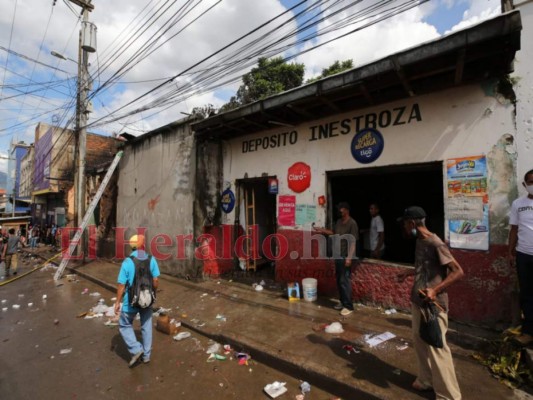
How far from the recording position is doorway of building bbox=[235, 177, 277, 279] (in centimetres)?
826

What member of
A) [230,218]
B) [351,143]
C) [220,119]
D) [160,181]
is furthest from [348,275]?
[160,181]

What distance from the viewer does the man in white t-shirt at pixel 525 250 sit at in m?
3.43

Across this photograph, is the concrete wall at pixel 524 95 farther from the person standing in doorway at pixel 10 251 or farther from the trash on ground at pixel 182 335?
the person standing in doorway at pixel 10 251

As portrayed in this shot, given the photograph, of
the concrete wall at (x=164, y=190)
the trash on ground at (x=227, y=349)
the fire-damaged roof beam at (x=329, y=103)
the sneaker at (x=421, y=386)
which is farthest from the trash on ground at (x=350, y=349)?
the concrete wall at (x=164, y=190)

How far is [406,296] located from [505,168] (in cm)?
249

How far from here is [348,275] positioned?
5.21 m

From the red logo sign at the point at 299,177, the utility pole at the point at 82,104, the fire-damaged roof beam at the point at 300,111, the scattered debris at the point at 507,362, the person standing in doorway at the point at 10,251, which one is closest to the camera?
the scattered debris at the point at 507,362

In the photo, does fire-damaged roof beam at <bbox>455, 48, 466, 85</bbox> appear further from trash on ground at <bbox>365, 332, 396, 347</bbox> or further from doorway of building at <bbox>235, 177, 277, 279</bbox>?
doorway of building at <bbox>235, 177, 277, 279</bbox>

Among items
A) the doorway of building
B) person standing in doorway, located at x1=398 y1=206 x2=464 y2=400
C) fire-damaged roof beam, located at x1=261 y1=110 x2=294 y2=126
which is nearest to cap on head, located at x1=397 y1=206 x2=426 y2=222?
person standing in doorway, located at x1=398 y1=206 x2=464 y2=400

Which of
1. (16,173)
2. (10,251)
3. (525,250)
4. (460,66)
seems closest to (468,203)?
(525,250)

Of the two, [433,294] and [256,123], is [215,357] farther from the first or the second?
[256,123]

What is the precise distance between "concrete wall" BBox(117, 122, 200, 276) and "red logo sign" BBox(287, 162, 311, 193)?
2.80 meters

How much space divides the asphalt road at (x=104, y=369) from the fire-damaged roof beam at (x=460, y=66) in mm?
4588

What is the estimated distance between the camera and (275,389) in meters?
3.36
